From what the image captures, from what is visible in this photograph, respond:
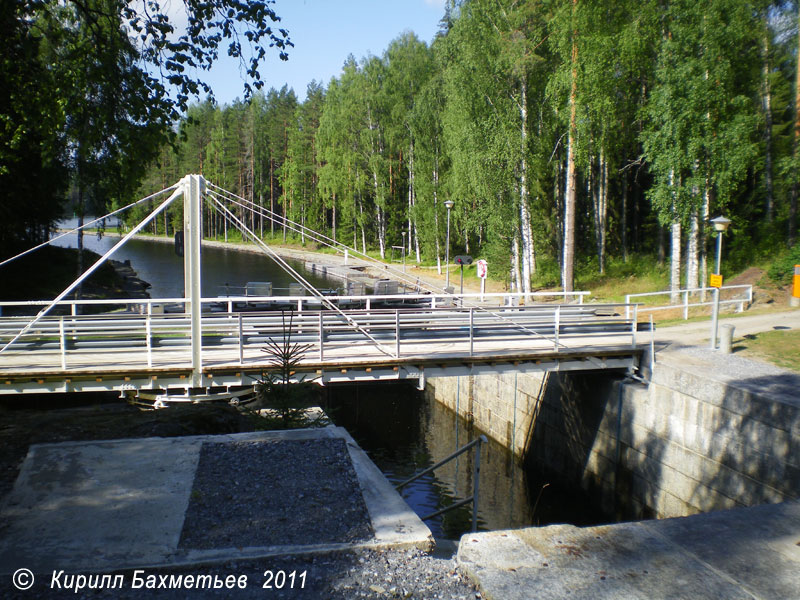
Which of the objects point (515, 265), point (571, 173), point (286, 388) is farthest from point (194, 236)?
point (515, 265)

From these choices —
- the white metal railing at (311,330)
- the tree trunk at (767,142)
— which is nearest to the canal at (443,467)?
the white metal railing at (311,330)

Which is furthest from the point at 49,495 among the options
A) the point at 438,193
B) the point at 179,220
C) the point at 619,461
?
the point at 179,220

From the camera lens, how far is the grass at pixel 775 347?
12.1 metres

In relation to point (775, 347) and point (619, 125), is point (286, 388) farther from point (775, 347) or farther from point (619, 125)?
point (619, 125)

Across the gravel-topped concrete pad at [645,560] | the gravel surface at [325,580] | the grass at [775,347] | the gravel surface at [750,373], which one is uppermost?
the grass at [775,347]

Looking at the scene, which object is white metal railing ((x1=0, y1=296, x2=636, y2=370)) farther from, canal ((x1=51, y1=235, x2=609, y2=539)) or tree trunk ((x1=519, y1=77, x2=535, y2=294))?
tree trunk ((x1=519, y1=77, x2=535, y2=294))

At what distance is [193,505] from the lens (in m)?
5.70

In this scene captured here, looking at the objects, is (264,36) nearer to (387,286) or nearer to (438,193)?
(387,286)

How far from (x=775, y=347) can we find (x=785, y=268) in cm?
835

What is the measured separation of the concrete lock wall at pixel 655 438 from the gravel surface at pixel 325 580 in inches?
268

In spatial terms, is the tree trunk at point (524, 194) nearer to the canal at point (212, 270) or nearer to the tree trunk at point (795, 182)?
the tree trunk at point (795, 182)

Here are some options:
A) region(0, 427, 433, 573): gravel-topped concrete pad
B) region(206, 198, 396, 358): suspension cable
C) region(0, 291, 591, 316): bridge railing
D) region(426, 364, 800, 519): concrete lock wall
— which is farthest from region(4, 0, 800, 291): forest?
region(426, 364, 800, 519): concrete lock wall

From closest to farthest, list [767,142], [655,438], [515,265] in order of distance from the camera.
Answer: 1. [655,438]
2. [767,142]
3. [515,265]

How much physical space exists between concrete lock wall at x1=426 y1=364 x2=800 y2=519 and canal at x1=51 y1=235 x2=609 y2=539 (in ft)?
1.71
